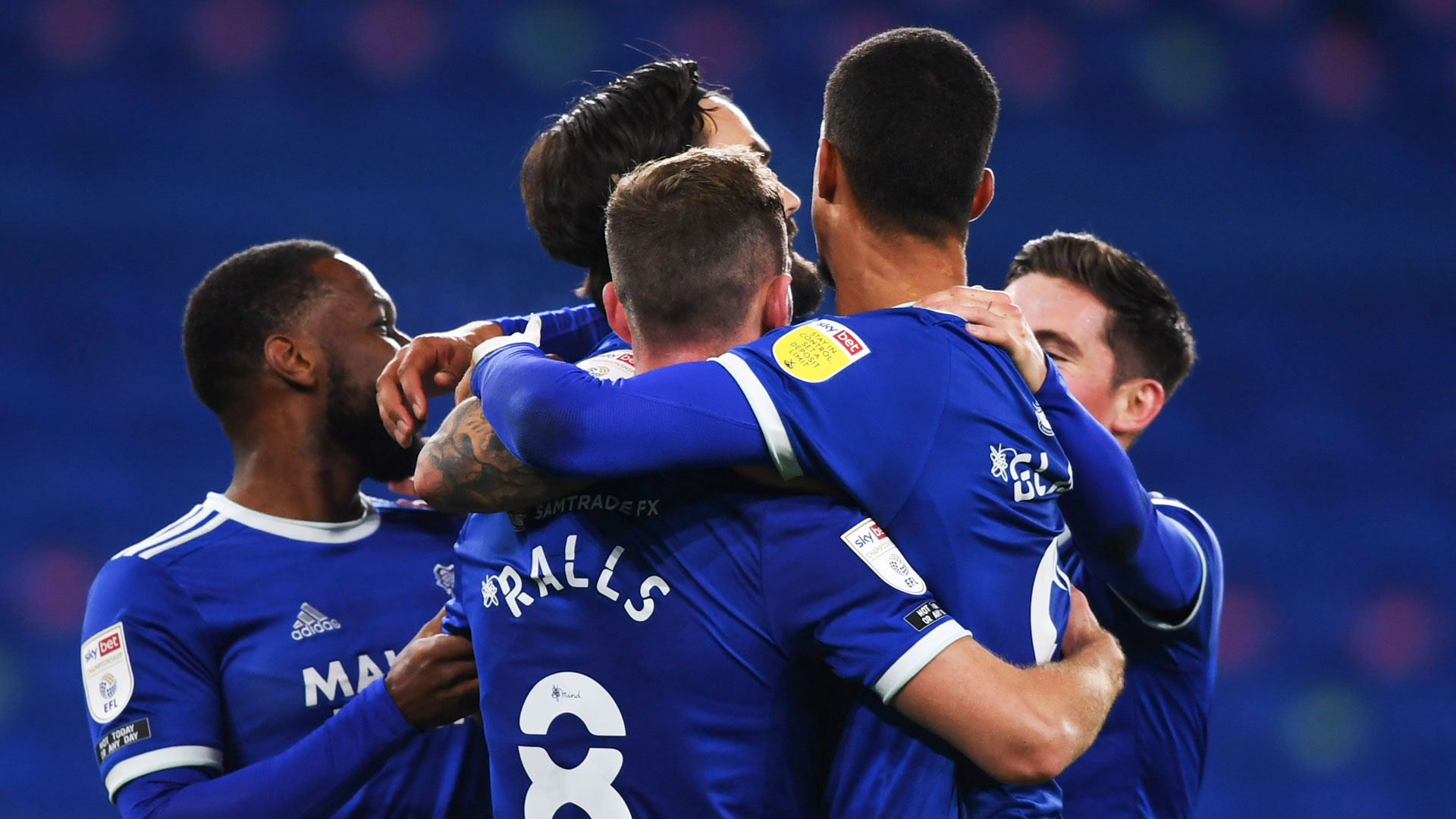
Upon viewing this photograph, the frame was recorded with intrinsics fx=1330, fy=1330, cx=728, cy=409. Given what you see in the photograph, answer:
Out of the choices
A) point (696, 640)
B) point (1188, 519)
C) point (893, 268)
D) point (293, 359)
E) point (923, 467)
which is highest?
point (893, 268)

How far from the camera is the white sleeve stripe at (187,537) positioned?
265 cm

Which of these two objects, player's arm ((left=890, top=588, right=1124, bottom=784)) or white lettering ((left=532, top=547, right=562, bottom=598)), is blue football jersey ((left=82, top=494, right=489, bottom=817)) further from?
player's arm ((left=890, top=588, right=1124, bottom=784))

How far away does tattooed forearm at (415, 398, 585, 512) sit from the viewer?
1.93 metres

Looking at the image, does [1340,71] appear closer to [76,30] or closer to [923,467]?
[76,30]

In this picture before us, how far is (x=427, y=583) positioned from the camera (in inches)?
113

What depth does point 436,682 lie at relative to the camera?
7.62 feet

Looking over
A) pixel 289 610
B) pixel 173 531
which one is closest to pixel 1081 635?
pixel 289 610

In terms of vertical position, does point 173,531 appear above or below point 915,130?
below

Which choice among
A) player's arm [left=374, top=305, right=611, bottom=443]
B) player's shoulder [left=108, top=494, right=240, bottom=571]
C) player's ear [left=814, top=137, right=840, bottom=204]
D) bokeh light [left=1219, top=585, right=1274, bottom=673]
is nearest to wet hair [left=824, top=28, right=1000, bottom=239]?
player's ear [left=814, top=137, right=840, bottom=204]

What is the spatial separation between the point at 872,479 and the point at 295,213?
23.1 feet

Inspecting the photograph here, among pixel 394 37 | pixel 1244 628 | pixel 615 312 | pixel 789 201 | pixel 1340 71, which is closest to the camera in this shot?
pixel 615 312

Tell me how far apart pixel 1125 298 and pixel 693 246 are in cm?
153

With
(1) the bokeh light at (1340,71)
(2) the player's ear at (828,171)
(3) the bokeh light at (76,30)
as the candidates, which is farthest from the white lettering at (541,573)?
(1) the bokeh light at (1340,71)

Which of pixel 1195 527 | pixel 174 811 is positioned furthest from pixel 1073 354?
pixel 174 811
